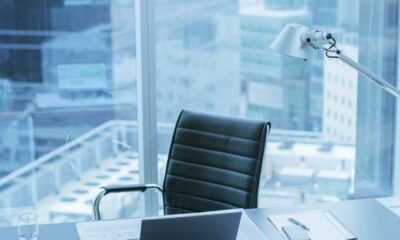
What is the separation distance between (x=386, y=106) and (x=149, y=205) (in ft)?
4.90

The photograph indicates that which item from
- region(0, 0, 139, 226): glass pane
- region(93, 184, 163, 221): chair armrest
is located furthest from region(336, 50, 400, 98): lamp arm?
region(0, 0, 139, 226): glass pane

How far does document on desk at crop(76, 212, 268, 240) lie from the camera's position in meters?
2.11

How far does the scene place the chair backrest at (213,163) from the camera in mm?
2666

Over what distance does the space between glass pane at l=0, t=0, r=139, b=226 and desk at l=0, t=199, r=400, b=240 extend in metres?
1.22

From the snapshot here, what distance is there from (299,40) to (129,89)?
4.91 feet

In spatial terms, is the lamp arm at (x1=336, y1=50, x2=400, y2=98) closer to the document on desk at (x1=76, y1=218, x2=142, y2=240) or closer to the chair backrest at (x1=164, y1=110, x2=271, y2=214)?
the chair backrest at (x1=164, y1=110, x2=271, y2=214)

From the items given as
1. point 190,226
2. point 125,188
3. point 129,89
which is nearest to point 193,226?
point 190,226

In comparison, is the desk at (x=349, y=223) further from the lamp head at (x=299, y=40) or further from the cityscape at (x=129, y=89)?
the cityscape at (x=129, y=89)

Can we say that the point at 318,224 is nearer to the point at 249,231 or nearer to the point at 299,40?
the point at 249,231

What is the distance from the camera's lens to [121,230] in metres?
2.16

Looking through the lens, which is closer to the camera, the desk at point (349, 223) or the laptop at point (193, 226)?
the laptop at point (193, 226)

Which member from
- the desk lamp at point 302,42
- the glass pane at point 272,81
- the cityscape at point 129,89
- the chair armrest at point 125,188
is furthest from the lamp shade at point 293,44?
the glass pane at point 272,81

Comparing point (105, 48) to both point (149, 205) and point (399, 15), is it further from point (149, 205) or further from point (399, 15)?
point (399, 15)

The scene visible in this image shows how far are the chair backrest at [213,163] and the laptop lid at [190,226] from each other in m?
0.73
